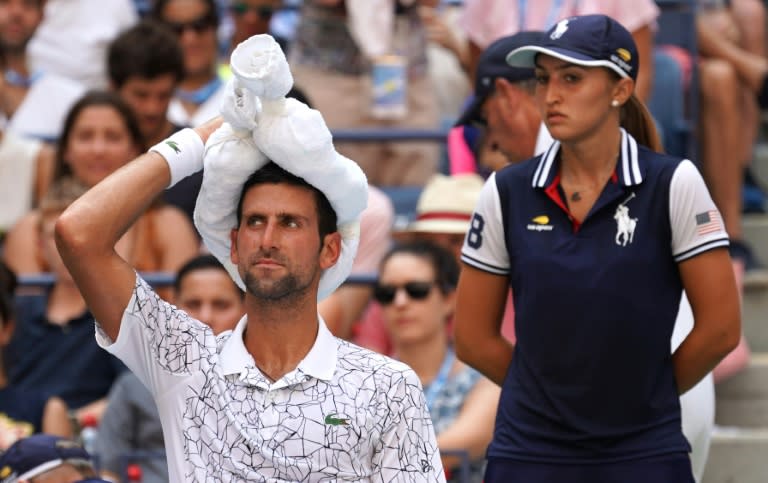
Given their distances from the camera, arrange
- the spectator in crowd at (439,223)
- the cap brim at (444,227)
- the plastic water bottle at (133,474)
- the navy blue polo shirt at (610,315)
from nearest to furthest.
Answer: the navy blue polo shirt at (610,315) → the plastic water bottle at (133,474) → the spectator in crowd at (439,223) → the cap brim at (444,227)

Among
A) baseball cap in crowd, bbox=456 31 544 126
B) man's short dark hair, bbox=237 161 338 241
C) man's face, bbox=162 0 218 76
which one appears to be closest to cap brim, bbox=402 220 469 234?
baseball cap in crowd, bbox=456 31 544 126

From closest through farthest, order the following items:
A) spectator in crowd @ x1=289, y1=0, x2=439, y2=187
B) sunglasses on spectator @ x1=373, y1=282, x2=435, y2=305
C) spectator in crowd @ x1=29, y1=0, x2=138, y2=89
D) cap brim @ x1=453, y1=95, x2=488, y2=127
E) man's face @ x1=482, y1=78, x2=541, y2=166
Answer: man's face @ x1=482, y1=78, x2=541, y2=166 → cap brim @ x1=453, y1=95, x2=488, y2=127 → sunglasses on spectator @ x1=373, y1=282, x2=435, y2=305 → spectator in crowd @ x1=289, y1=0, x2=439, y2=187 → spectator in crowd @ x1=29, y1=0, x2=138, y2=89

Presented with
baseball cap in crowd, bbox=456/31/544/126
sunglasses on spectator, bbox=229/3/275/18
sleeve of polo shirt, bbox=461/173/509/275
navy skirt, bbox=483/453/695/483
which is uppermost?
baseball cap in crowd, bbox=456/31/544/126

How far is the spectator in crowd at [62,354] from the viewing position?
6664 millimetres

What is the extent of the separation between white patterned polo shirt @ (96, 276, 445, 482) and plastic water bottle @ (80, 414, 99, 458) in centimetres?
247

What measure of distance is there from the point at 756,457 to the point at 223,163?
381cm

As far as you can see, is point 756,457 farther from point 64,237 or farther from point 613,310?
point 64,237

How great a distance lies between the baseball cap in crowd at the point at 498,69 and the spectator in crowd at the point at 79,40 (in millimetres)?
3882

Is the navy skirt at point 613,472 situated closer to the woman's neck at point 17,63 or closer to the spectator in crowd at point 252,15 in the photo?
the spectator in crowd at point 252,15

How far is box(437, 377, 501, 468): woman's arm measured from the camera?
572 centimetres

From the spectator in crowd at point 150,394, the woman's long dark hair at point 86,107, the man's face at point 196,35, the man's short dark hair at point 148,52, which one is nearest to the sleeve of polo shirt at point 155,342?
the spectator in crowd at point 150,394

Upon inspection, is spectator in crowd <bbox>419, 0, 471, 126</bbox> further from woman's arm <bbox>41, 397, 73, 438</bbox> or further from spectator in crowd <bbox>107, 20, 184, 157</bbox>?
woman's arm <bbox>41, 397, 73, 438</bbox>

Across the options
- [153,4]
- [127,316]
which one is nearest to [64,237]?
[127,316]

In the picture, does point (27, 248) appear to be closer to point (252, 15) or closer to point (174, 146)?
point (252, 15)
